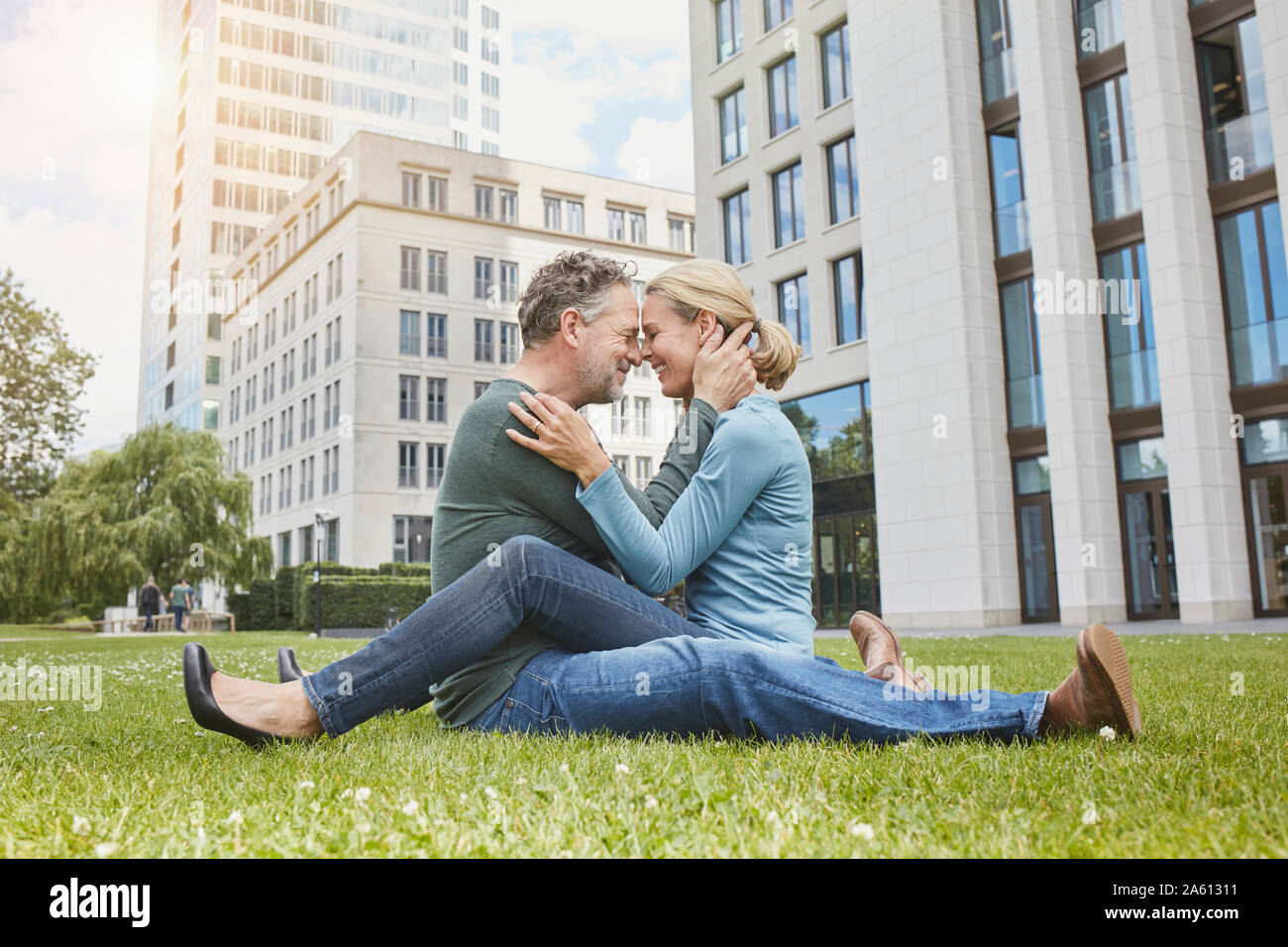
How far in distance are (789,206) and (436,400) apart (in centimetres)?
2444

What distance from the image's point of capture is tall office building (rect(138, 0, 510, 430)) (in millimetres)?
65062

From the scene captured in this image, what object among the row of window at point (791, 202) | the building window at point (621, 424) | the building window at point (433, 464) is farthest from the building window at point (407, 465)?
the row of window at point (791, 202)

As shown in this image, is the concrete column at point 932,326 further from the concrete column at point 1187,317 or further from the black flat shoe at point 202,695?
the black flat shoe at point 202,695

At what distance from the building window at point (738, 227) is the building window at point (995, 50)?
771 centimetres

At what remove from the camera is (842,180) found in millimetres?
25203


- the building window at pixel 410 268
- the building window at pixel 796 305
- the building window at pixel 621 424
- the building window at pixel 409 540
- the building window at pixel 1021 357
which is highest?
the building window at pixel 410 268

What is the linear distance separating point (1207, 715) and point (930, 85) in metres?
20.5

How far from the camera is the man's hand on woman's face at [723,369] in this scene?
12.1 ft

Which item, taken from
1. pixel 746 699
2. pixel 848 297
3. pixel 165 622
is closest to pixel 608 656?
pixel 746 699

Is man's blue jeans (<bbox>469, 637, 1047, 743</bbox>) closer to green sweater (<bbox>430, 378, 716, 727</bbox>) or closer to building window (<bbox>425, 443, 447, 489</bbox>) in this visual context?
green sweater (<bbox>430, 378, 716, 727</bbox>)

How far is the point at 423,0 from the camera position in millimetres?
69312

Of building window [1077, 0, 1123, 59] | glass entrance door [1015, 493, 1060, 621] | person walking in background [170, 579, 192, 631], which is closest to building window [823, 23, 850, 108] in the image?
building window [1077, 0, 1123, 59]

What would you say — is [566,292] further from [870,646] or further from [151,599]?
[151,599]
